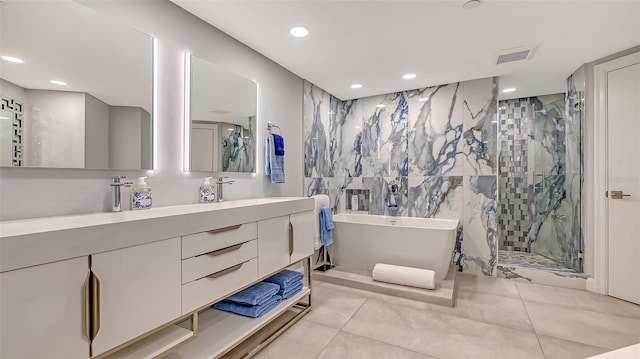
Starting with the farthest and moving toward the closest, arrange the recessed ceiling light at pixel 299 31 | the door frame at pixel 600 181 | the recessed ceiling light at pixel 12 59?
the door frame at pixel 600 181, the recessed ceiling light at pixel 299 31, the recessed ceiling light at pixel 12 59

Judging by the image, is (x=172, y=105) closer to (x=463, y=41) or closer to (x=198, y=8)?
(x=198, y=8)

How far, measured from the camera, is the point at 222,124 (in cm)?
225

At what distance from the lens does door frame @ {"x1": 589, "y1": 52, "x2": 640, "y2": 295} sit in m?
2.78

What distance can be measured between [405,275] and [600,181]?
2184 millimetres

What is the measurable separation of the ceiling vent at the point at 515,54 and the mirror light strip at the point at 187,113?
273 cm

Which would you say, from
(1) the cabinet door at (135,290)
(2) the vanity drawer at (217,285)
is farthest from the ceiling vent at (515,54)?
(1) the cabinet door at (135,290)

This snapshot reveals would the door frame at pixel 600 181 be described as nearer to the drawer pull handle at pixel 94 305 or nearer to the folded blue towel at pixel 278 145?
the folded blue towel at pixel 278 145

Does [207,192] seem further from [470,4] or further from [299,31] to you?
[470,4]

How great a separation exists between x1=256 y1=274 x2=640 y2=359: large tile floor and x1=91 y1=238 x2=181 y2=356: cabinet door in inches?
34.6

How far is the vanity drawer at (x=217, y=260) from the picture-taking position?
1383mm

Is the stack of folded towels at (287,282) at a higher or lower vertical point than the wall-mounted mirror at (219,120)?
lower

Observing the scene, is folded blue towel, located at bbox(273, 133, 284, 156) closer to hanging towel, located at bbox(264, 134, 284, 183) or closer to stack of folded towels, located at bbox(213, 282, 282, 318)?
hanging towel, located at bbox(264, 134, 284, 183)

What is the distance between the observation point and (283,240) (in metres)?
2.11

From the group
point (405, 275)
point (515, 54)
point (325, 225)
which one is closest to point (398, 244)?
point (405, 275)
